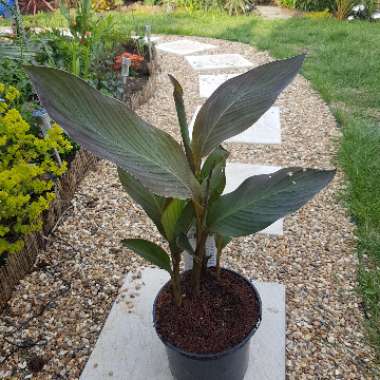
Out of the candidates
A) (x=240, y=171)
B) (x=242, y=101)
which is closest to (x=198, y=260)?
(x=242, y=101)

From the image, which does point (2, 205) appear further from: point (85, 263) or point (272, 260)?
point (272, 260)

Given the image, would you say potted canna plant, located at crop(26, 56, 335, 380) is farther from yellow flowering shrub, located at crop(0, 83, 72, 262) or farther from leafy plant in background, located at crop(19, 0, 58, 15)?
leafy plant in background, located at crop(19, 0, 58, 15)

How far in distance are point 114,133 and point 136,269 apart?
4.59 ft

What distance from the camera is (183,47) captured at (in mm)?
5832

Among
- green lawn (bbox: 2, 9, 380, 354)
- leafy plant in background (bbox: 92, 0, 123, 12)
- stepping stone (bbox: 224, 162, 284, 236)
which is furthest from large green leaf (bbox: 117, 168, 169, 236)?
leafy plant in background (bbox: 92, 0, 123, 12)

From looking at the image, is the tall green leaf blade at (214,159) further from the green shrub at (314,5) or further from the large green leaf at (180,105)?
the green shrub at (314,5)

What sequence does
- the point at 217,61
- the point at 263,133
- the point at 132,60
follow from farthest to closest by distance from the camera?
1. the point at 217,61
2. the point at 132,60
3. the point at 263,133

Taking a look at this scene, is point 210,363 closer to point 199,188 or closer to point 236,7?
point 199,188

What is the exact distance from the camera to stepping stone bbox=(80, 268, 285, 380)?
1.68 meters

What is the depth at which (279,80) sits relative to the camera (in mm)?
1012

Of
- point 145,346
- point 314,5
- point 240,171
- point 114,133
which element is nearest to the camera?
point 114,133

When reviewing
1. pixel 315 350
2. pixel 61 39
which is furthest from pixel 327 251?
pixel 61 39

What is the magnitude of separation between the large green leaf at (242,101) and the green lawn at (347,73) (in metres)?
1.28

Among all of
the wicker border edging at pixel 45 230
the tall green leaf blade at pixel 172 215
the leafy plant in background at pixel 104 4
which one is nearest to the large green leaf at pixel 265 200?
the tall green leaf blade at pixel 172 215
